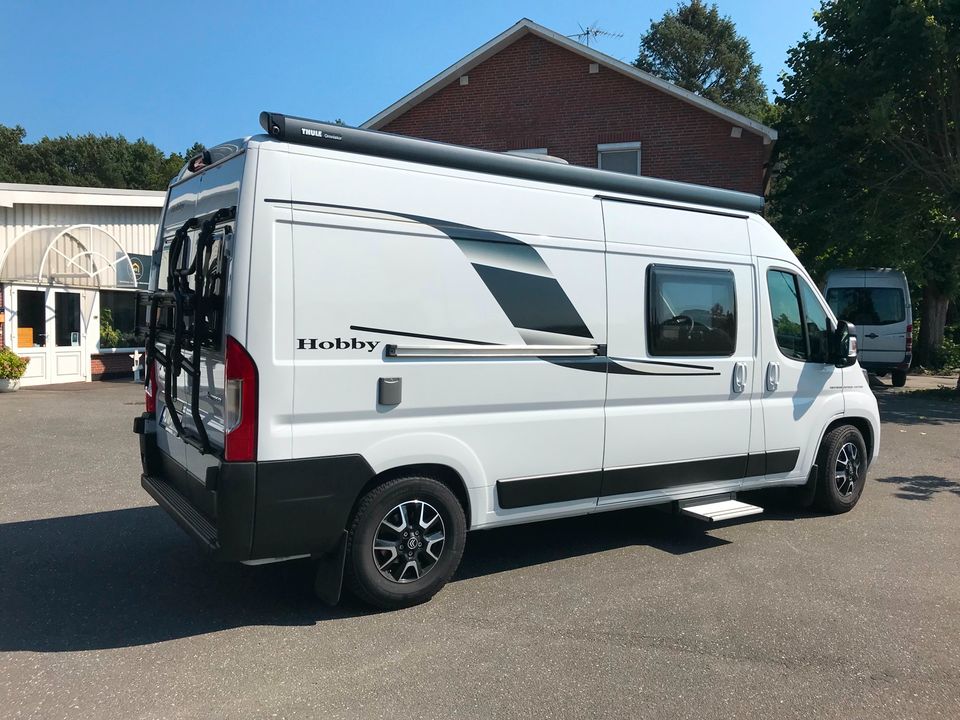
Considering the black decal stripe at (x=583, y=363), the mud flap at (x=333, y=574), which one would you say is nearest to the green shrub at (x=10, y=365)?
the mud flap at (x=333, y=574)

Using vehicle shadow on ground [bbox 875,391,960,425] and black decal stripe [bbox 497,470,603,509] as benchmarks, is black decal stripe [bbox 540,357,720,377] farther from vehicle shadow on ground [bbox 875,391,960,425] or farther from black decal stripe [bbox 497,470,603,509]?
vehicle shadow on ground [bbox 875,391,960,425]

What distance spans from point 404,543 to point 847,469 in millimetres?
4179

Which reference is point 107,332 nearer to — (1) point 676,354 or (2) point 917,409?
(1) point 676,354

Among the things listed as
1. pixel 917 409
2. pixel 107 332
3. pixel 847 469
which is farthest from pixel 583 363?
pixel 107 332

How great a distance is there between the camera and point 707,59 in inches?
1984

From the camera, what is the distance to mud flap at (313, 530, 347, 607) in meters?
4.11

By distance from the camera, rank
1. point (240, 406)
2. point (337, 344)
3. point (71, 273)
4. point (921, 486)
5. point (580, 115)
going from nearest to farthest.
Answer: point (240, 406) < point (337, 344) < point (921, 486) < point (71, 273) < point (580, 115)

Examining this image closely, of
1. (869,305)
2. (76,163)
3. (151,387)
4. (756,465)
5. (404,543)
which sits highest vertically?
(76,163)

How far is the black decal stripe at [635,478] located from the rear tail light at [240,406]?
5.04ft

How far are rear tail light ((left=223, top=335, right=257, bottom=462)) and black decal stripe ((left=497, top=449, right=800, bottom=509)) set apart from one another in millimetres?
1536

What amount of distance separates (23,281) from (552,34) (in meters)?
12.9

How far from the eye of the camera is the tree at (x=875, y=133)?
13.9 meters

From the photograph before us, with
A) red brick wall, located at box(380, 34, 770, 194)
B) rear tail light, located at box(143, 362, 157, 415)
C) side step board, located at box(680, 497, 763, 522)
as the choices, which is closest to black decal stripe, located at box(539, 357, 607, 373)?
side step board, located at box(680, 497, 763, 522)

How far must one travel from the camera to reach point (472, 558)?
17.6 ft
